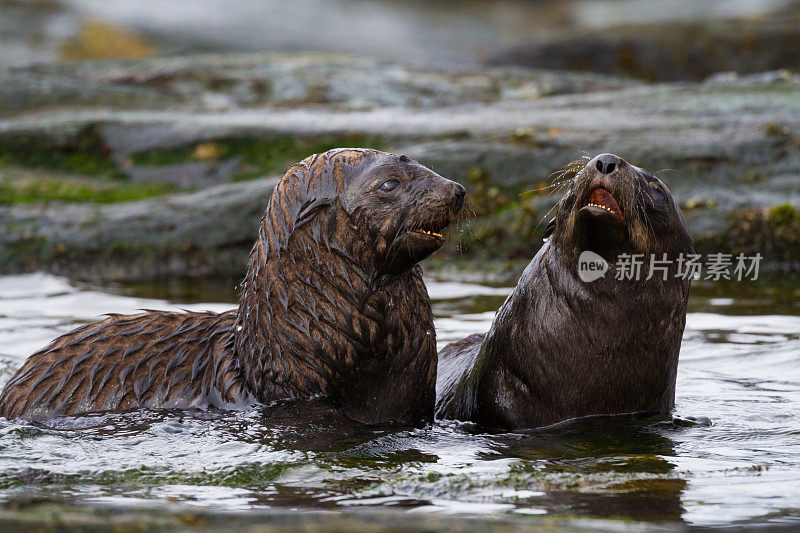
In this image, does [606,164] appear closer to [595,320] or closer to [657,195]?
[657,195]

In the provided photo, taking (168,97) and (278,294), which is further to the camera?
(168,97)

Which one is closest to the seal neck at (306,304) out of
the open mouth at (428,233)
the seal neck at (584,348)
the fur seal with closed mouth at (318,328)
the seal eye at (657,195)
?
the fur seal with closed mouth at (318,328)

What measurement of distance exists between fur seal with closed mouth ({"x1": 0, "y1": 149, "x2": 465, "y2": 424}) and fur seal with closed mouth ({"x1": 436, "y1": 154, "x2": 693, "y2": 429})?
1.55 feet

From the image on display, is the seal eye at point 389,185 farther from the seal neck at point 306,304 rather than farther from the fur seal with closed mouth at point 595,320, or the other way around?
the fur seal with closed mouth at point 595,320

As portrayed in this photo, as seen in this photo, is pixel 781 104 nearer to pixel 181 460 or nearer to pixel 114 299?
pixel 114 299

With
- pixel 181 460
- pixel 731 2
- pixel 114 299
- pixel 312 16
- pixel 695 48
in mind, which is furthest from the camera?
pixel 312 16

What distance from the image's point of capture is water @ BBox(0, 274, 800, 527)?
4.27m

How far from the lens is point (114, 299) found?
32.9 ft

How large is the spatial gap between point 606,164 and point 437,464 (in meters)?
1.64

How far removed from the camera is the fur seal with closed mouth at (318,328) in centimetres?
545

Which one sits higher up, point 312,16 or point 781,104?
point 312,16

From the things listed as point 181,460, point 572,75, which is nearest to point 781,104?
point 572,75

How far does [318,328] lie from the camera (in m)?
5.49

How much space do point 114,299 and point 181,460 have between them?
5276 millimetres
